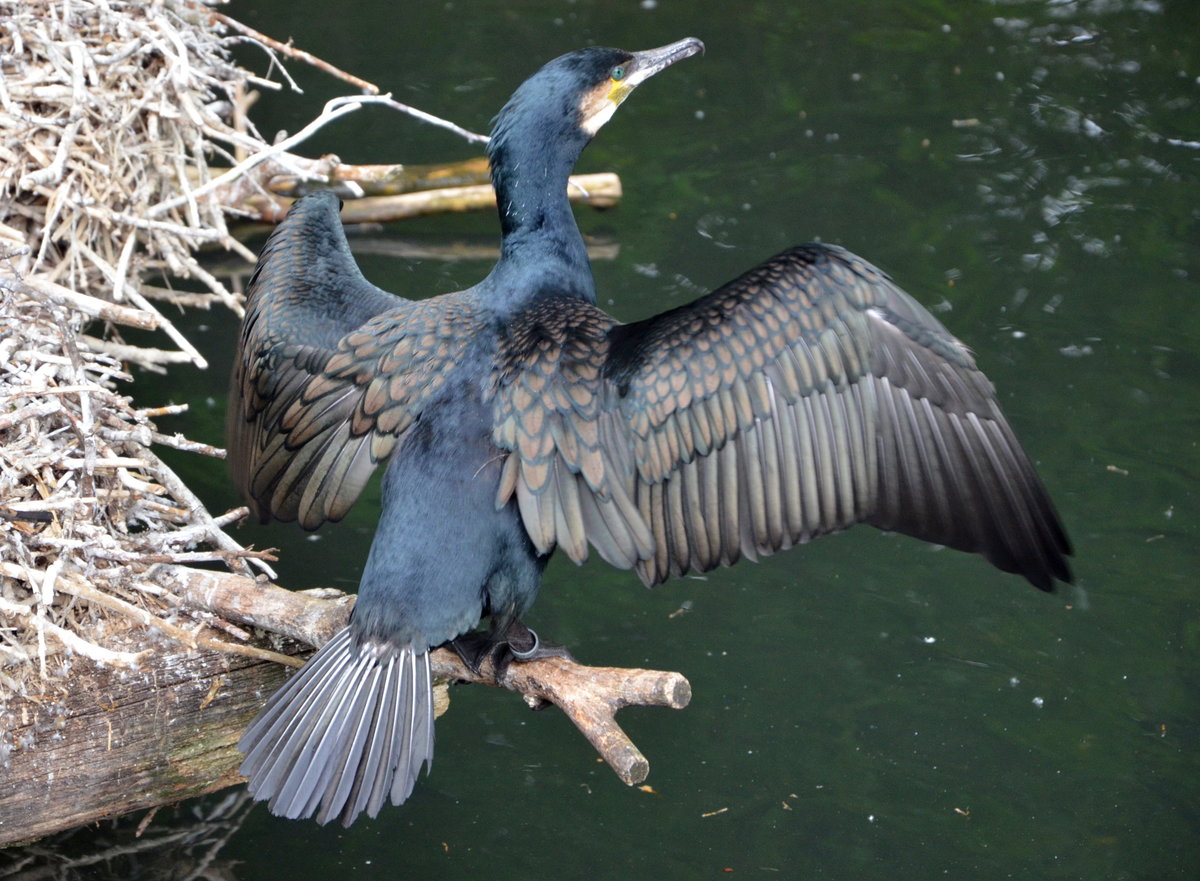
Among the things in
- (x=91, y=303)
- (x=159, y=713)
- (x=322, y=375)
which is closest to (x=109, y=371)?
(x=91, y=303)

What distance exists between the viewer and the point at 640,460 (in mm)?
2539

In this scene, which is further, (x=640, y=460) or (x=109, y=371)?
(x=109, y=371)

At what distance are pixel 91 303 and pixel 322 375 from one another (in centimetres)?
79

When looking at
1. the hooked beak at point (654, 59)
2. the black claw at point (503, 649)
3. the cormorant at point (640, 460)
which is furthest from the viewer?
the hooked beak at point (654, 59)

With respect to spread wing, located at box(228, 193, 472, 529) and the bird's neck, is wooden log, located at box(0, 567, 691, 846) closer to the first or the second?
spread wing, located at box(228, 193, 472, 529)

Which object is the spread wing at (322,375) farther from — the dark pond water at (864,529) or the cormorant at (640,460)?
the dark pond water at (864,529)

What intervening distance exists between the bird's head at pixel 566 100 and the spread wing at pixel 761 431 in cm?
51

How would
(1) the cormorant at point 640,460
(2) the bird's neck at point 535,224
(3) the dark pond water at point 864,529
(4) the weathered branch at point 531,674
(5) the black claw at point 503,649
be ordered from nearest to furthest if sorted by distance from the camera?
(4) the weathered branch at point 531,674, (1) the cormorant at point 640,460, (5) the black claw at point 503,649, (2) the bird's neck at point 535,224, (3) the dark pond water at point 864,529

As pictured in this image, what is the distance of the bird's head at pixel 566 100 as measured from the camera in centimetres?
283

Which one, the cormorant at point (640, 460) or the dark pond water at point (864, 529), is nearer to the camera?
the cormorant at point (640, 460)

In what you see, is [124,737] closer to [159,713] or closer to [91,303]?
[159,713]

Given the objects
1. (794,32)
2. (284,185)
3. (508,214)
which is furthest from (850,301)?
(794,32)

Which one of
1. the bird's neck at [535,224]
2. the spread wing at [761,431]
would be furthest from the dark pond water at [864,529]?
the bird's neck at [535,224]

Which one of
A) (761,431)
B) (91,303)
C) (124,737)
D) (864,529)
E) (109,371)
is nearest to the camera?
(761,431)
